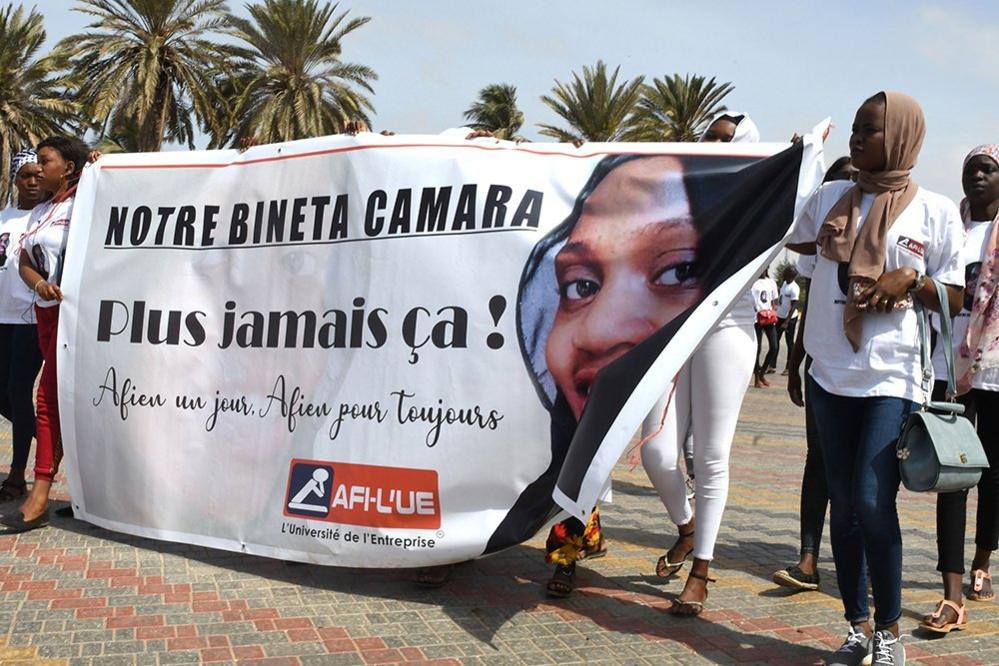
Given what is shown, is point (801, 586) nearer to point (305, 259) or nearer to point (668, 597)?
point (668, 597)

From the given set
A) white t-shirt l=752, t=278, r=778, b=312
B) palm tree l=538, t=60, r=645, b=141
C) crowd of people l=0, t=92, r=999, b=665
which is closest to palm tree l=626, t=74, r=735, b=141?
palm tree l=538, t=60, r=645, b=141

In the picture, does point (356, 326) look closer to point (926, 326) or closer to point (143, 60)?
point (926, 326)

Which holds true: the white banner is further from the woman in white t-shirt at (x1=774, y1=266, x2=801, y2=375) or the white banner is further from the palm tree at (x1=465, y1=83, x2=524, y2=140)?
Answer: the palm tree at (x1=465, y1=83, x2=524, y2=140)

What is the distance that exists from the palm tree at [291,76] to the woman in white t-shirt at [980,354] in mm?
28328

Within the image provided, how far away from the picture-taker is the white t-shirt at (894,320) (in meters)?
3.51

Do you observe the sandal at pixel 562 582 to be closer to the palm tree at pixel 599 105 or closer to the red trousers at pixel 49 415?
the red trousers at pixel 49 415

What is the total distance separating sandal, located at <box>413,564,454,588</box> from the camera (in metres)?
4.43

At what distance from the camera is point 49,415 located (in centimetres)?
530

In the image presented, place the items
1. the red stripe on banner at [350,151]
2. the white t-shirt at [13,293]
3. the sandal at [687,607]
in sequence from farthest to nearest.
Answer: the white t-shirt at [13,293]
the red stripe on banner at [350,151]
the sandal at [687,607]

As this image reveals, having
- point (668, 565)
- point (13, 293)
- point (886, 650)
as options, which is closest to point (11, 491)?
point (13, 293)

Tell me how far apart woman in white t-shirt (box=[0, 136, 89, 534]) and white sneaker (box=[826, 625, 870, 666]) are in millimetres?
3942

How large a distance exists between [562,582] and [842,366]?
1615mm

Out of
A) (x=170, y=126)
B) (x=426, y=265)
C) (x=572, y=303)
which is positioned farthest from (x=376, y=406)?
(x=170, y=126)

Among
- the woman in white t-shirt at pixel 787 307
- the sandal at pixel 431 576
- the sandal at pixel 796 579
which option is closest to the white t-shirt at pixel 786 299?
the woman in white t-shirt at pixel 787 307
